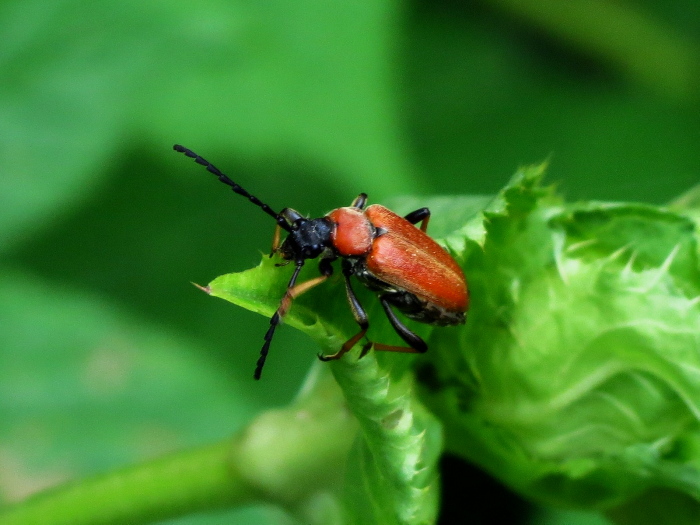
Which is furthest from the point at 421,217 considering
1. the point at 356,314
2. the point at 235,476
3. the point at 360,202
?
the point at 235,476

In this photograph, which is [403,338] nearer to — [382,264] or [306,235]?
[382,264]

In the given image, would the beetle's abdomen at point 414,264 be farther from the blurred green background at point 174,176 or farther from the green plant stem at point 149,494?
the blurred green background at point 174,176

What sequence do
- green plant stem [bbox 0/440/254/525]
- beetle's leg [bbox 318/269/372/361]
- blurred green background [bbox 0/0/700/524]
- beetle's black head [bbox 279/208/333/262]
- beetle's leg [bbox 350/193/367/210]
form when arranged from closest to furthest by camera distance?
1. beetle's leg [bbox 318/269/372/361]
2. green plant stem [bbox 0/440/254/525]
3. beetle's black head [bbox 279/208/333/262]
4. beetle's leg [bbox 350/193/367/210]
5. blurred green background [bbox 0/0/700/524]

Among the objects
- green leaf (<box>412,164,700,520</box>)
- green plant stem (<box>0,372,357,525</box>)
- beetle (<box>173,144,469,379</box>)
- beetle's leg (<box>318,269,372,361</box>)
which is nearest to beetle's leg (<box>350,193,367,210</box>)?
beetle (<box>173,144,469,379</box>)

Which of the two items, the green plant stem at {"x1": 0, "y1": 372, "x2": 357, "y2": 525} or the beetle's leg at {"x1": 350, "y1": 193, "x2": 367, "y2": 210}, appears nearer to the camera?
the green plant stem at {"x1": 0, "y1": 372, "x2": 357, "y2": 525}

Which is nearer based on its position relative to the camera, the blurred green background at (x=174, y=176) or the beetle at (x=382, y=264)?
the beetle at (x=382, y=264)

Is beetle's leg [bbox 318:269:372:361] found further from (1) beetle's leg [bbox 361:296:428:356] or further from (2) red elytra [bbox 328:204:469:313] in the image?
(2) red elytra [bbox 328:204:469:313]

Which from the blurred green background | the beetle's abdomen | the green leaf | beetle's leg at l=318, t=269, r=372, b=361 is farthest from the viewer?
the blurred green background

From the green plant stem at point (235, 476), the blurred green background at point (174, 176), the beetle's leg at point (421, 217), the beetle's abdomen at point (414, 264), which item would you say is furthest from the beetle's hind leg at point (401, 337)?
the blurred green background at point (174, 176)
